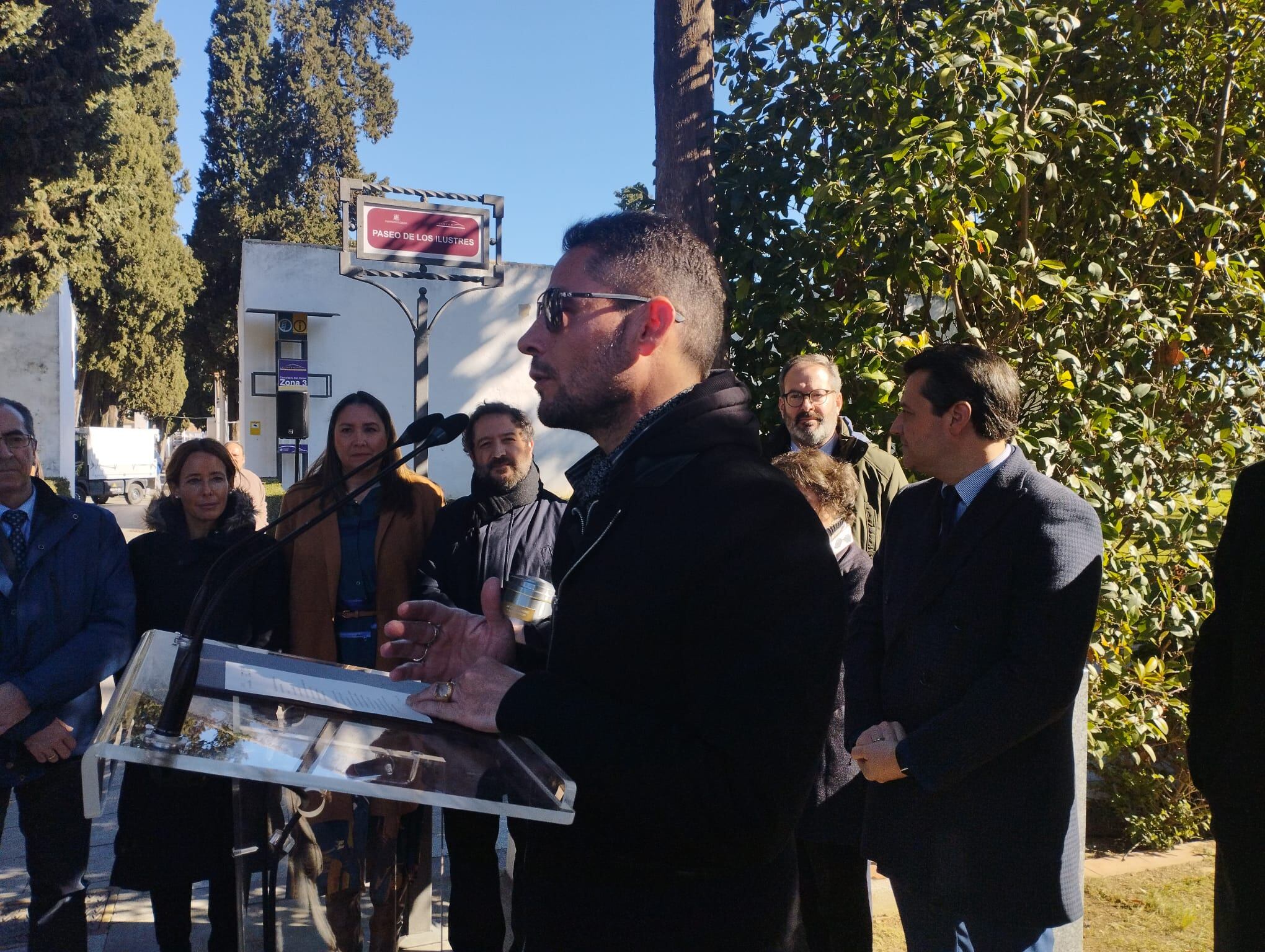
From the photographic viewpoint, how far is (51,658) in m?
3.27

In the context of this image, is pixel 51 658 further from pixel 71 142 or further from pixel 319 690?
pixel 71 142

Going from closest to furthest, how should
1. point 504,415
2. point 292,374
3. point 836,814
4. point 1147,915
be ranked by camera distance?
point 836,814
point 1147,915
point 504,415
point 292,374

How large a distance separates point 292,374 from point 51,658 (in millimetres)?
18342

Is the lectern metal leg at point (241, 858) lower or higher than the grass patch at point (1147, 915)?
higher

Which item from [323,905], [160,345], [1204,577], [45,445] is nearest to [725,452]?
[323,905]

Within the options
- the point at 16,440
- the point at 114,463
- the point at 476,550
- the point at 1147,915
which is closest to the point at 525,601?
the point at 476,550

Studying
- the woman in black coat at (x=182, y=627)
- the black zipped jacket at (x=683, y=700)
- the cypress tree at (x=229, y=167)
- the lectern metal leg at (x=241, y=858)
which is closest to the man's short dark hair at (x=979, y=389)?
the black zipped jacket at (x=683, y=700)

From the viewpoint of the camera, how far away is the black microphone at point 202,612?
1273 millimetres

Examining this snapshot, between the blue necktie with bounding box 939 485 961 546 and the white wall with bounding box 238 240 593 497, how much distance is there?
21093mm

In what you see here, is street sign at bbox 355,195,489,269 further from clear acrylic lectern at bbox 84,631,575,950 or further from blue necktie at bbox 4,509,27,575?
clear acrylic lectern at bbox 84,631,575,950

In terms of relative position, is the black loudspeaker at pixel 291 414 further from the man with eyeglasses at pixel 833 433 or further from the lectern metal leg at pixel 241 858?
the lectern metal leg at pixel 241 858

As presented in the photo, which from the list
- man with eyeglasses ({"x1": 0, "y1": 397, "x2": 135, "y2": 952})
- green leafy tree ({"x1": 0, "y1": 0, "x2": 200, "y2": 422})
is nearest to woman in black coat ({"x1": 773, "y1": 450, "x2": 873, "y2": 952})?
man with eyeglasses ({"x1": 0, "y1": 397, "x2": 135, "y2": 952})

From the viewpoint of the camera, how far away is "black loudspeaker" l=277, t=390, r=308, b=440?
12.3 meters

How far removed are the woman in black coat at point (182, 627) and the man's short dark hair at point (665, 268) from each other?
2146mm
